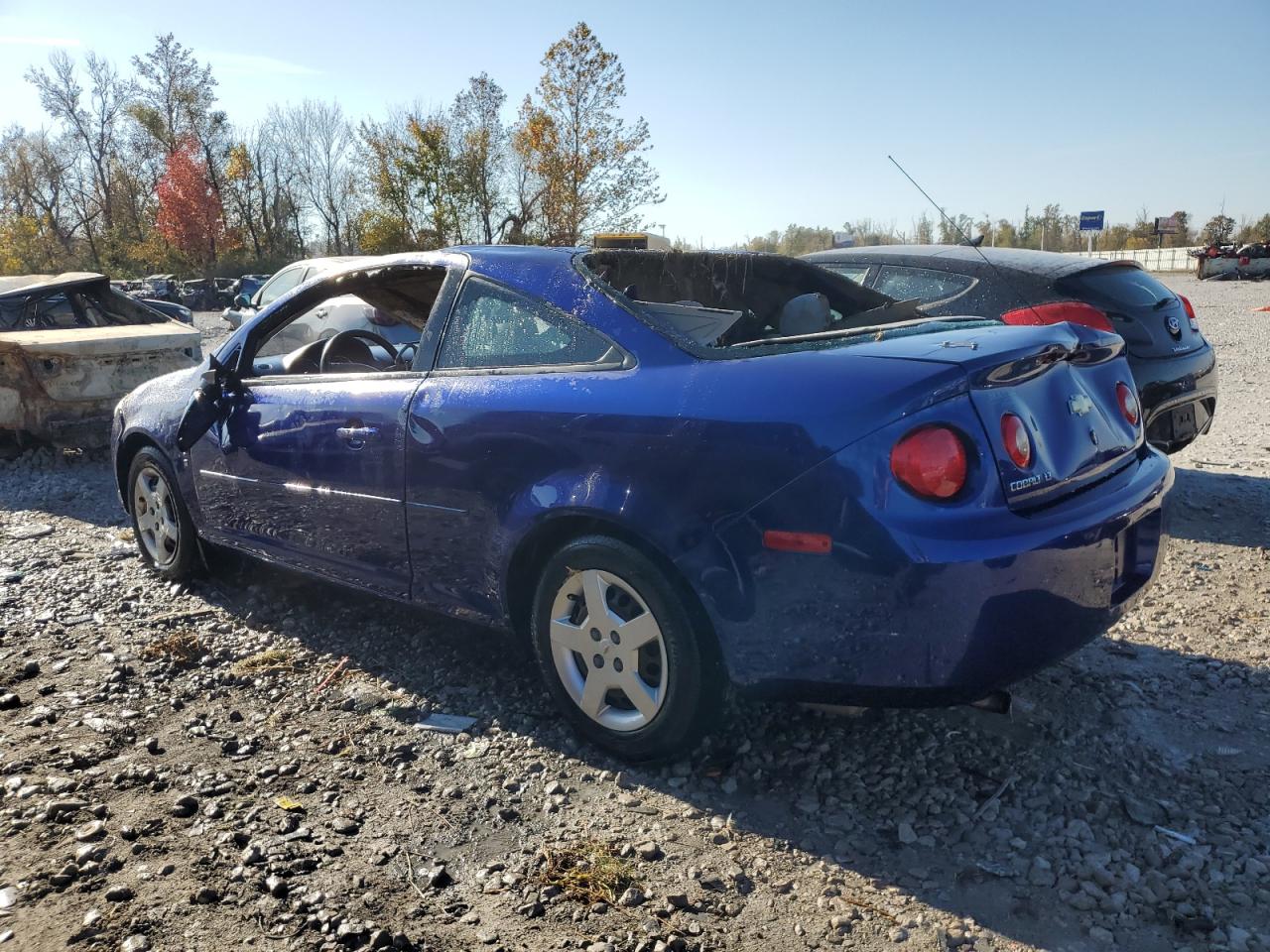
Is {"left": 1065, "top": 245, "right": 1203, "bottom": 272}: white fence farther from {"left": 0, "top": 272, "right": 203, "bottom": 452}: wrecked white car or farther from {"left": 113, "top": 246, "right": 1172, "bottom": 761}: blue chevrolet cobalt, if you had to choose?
{"left": 113, "top": 246, "right": 1172, "bottom": 761}: blue chevrolet cobalt

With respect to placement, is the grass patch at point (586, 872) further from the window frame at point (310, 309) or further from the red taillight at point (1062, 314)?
the red taillight at point (1062, 314)

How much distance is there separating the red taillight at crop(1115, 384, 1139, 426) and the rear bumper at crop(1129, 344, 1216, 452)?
97.3 inches

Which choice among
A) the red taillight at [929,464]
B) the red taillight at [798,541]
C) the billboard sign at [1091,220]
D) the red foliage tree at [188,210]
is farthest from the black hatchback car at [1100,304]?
the red foliage tree at [188,210]

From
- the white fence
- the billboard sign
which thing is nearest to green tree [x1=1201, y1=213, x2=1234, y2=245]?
the white fence

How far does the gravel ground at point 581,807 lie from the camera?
2236mm

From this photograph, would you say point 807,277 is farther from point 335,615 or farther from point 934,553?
point 335,615

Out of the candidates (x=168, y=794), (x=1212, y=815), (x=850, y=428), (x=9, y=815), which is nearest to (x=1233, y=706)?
(x=1212, y=815)

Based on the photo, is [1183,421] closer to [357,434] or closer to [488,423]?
[488,423]

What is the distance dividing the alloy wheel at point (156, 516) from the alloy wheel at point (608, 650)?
2.81m

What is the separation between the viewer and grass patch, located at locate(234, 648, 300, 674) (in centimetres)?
382

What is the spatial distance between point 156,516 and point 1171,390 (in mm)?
5779

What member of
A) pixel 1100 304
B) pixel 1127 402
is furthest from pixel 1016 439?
pixel 1100 304

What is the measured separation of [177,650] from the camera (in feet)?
13.1

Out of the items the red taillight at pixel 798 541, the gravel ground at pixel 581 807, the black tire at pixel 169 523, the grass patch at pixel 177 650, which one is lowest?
the gravel ground at pixel 581 807
